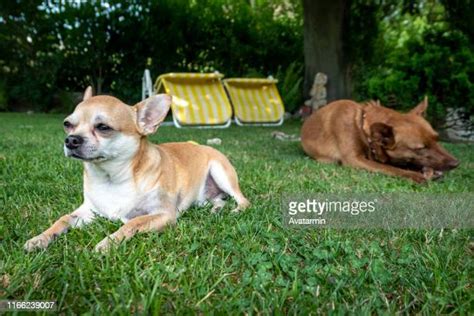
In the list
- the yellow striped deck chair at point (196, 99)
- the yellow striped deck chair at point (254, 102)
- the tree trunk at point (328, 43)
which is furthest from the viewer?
the tree trunk at point (328, 43)

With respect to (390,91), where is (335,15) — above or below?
above

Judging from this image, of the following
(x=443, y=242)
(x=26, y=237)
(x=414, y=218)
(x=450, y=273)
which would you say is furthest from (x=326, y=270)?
(x=26, y=237)

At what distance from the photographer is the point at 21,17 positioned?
1395cm

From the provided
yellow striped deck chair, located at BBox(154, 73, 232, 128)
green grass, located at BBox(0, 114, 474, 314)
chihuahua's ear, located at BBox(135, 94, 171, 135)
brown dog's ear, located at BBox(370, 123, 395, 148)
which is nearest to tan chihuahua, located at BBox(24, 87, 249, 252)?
chihuahua's ear, located at BBox(135, 94, 171, 135)

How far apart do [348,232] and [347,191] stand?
127 cm

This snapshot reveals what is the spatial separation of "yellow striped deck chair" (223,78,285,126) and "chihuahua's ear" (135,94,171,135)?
8.99m

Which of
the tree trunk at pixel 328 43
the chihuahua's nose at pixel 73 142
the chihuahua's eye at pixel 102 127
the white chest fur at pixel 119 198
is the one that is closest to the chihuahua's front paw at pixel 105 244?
the white chest fur at pixel 119 198

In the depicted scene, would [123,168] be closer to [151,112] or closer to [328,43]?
[151,112]

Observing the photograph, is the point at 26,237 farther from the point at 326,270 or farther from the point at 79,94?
the point at 79,94

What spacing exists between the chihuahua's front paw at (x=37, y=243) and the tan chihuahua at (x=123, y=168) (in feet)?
0.16

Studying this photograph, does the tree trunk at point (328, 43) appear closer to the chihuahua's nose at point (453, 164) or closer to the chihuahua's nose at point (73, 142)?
the chihuahua's nose at point (453, 164)

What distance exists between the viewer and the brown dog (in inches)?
179

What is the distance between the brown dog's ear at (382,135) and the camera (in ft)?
15.2

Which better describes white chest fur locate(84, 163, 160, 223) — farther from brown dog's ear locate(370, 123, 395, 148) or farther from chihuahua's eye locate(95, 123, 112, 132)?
brown dog's ear locate(370, 123, 395, 148)
